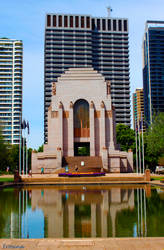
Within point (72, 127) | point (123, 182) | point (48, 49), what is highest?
point (48, 49)

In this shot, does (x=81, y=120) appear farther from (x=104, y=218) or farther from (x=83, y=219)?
(x=83, y=219)

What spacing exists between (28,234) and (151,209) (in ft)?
27.8

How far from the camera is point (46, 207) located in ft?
62.4

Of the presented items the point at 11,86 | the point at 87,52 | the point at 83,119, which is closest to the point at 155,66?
A: the point at 87,52

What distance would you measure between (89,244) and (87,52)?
15152cm

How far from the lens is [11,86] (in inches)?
5891

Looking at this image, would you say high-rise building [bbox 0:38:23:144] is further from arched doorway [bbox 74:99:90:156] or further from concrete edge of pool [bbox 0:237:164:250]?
Answer: concrete edge of pool [bbox 0:237:164:250]

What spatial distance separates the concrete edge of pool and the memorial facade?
50612mm

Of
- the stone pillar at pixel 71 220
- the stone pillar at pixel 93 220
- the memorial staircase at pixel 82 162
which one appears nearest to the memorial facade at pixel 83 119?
the memorial staircase at pixel 82 162

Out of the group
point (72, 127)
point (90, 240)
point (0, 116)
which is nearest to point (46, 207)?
point (90, 240)

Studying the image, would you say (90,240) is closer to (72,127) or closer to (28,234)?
(28,234)

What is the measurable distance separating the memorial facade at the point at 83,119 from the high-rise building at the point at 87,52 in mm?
85088

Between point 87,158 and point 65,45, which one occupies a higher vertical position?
point 65,45

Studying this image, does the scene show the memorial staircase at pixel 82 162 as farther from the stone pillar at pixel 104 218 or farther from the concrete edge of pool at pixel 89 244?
the concrete edge of pool at pixel 89 244
